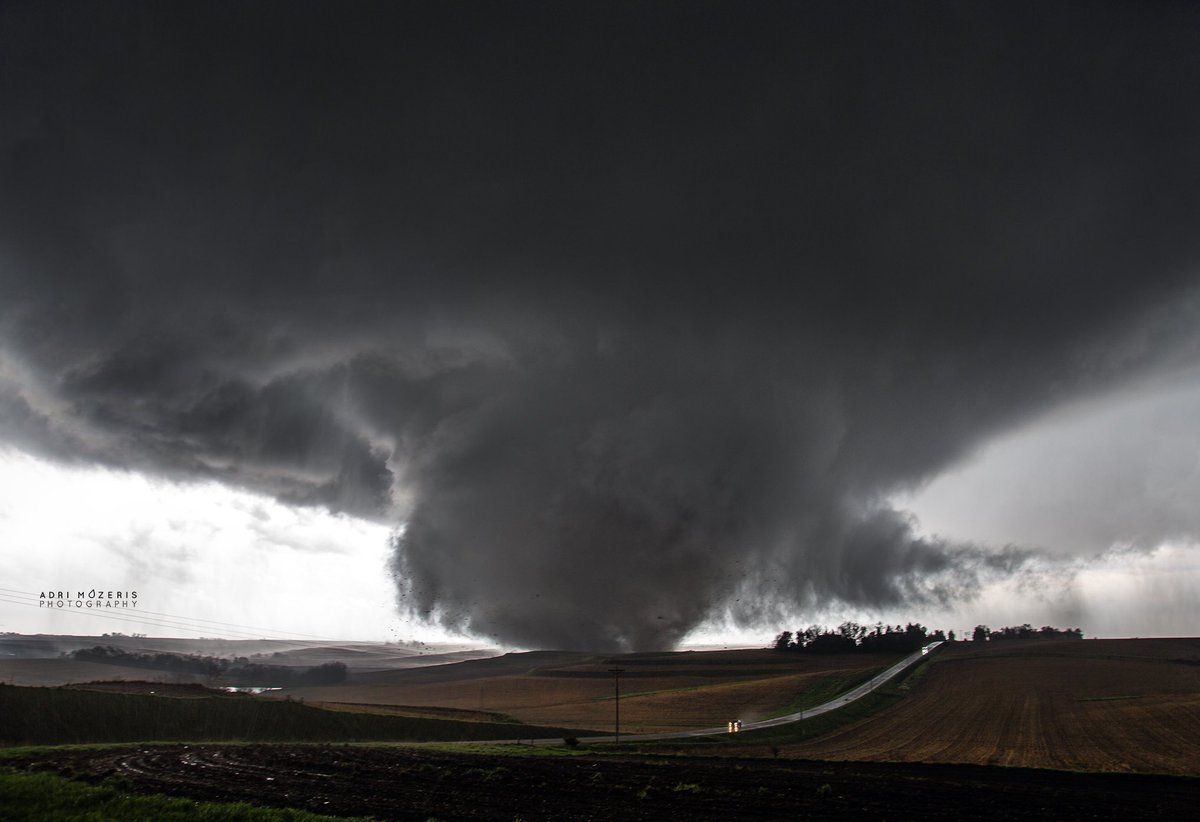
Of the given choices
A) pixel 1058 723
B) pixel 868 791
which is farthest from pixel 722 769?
pixel 1058 723

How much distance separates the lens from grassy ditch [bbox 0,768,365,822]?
3272cm

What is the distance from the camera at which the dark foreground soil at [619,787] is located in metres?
37.0

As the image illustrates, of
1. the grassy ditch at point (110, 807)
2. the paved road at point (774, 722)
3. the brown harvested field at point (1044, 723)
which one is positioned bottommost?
the paved road at point (774, 722)

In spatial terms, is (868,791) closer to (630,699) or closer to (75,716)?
(75,716)

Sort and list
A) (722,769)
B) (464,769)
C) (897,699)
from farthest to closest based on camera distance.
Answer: (897,699) < (722,769) < (464,769)

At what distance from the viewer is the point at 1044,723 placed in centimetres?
9206

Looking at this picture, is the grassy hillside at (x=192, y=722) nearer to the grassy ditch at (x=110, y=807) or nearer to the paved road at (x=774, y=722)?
the paved road at (x=774, y=722)

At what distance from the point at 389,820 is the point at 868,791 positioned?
91.6 ft

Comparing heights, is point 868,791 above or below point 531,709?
above

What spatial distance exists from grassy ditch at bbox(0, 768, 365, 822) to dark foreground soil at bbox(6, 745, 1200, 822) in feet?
7.50

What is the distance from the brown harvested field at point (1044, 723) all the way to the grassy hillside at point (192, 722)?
1648 inches

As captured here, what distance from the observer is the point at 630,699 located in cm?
15625

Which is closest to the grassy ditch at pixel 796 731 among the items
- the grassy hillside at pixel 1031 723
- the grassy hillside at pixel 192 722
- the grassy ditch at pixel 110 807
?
the grassy hillside at pixel 1031 723

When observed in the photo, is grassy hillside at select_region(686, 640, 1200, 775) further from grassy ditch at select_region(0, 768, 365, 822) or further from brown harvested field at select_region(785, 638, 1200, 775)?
grassy ditch at select_region(0, 768, 365, 822)
